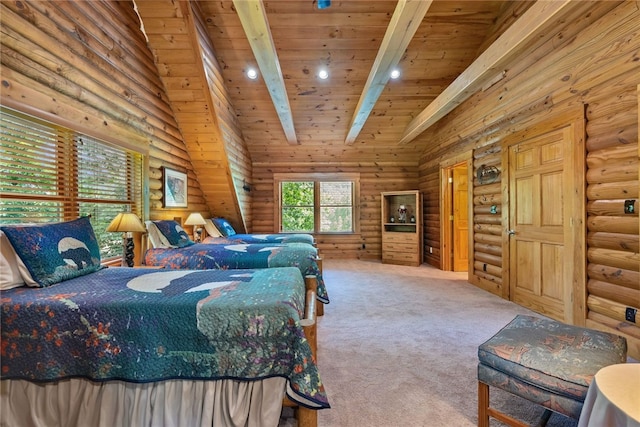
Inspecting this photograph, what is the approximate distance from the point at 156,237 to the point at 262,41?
2467 mm

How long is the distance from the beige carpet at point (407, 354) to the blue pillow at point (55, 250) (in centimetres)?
165

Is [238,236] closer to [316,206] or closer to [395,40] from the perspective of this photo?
[316,206]

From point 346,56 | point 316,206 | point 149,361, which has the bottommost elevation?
point 149,361

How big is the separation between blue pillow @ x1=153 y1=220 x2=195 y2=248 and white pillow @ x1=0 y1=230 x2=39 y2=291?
1.68 meters

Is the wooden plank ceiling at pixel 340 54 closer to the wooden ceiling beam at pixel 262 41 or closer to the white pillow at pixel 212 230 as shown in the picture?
the wooden ceiling beam at pixel 262 41

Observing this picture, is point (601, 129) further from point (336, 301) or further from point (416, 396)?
point (336, 301)

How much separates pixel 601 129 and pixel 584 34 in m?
0.91

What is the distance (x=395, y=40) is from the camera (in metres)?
2.76

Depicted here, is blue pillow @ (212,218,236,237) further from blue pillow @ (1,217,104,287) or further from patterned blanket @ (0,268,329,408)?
patterned blanket @ (0,268,329,408)

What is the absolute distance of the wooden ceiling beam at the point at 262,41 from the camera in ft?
7.86

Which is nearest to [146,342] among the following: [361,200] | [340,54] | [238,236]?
[238,236]

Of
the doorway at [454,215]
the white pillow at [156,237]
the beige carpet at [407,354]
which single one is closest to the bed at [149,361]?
the beige carpet at [407,354]

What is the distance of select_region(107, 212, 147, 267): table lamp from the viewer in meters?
2.58

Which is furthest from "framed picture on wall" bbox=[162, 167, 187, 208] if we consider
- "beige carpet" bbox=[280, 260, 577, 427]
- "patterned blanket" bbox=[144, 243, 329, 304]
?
"beige carpet" bbox=[280, 260, 577, 427]
